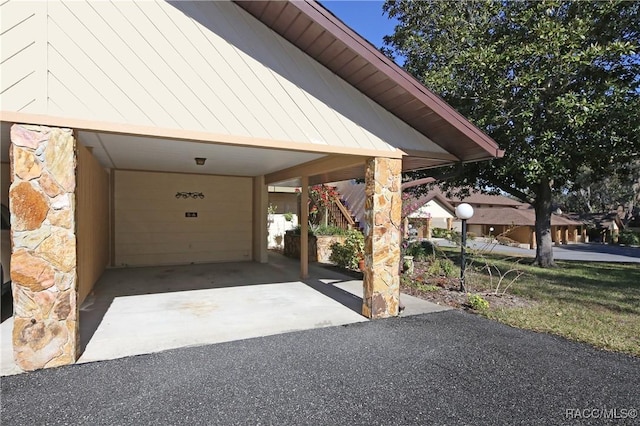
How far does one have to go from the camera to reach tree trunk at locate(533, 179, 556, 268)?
43.4 feet

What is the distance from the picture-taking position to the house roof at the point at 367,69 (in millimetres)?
4688

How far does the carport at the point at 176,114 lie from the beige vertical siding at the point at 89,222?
0.05m

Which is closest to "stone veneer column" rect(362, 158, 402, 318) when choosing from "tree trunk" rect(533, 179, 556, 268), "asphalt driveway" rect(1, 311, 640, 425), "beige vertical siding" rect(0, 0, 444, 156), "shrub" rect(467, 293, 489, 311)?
"beige vertical siding" rect(0, 0, 444, 156)

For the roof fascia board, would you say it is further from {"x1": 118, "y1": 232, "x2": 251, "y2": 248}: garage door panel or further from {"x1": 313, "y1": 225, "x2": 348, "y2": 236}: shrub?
{"x1": 118, "y1": 232, "x2": 251, "y2": 248}: garage door panel

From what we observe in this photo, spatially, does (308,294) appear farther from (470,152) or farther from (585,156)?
(585,156)

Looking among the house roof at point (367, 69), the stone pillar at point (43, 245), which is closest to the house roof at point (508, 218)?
the house roof at point (367, 69)

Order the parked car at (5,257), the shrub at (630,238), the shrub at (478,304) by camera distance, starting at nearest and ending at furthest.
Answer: the parked car at (5,257) → the shrub at (478,304) → the shrub at (630,238)

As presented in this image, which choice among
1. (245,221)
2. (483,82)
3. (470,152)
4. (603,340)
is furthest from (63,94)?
(483,82)

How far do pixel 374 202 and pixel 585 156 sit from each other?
876 cm

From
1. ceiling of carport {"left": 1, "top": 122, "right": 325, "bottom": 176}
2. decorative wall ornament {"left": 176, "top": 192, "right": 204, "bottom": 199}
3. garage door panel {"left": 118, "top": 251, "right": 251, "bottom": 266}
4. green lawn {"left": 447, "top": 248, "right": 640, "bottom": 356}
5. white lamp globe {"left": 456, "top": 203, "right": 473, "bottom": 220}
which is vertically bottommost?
green lawn {"left": 447, "top": 248, "right": 640, "bottom": 356}

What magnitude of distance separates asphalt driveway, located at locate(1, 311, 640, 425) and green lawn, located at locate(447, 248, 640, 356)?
586 mm

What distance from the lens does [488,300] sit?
6.85 m

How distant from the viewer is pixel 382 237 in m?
5.49

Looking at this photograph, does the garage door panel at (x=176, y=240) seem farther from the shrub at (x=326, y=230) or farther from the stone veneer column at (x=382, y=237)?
the stone veneer column at (x=382, y=237)
